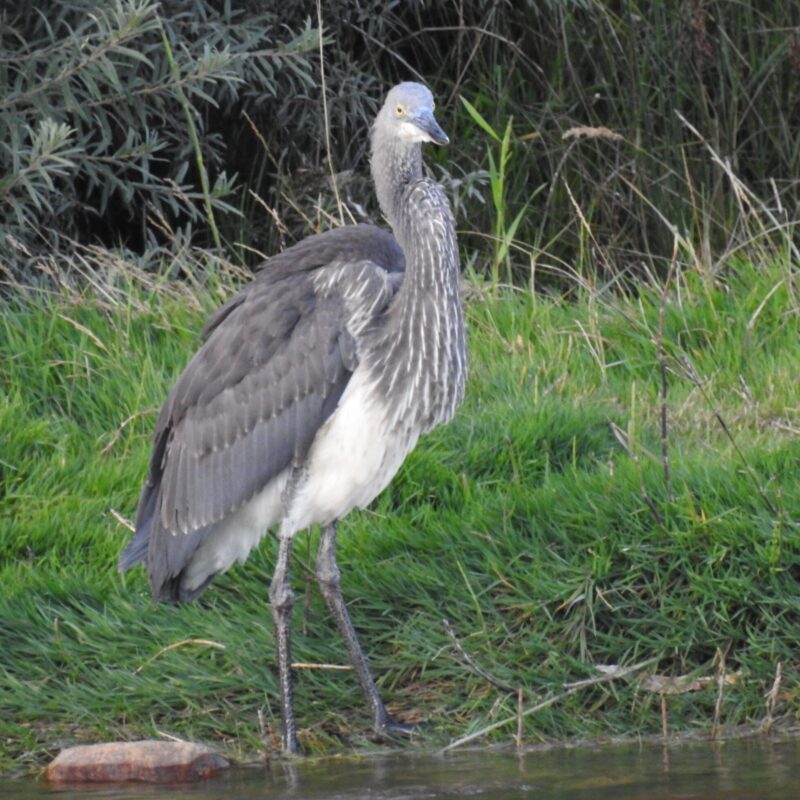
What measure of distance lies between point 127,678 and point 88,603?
0.44 meters

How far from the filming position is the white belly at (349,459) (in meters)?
5.16

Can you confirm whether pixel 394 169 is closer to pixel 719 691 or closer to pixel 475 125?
pixel 719 691

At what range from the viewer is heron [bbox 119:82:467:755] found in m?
5.20

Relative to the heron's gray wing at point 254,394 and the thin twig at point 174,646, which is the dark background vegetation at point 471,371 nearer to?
the thin twig at point 174,646

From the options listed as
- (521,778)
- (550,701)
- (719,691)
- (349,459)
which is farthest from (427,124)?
(521,778)

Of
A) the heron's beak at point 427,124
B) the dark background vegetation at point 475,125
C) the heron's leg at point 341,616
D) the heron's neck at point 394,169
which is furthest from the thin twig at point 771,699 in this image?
the dark background vegetation at point 475,125

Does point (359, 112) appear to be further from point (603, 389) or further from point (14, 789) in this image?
point (14, 789)

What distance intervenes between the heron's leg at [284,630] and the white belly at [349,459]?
0.10 m

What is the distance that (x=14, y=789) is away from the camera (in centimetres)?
470

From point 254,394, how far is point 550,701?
132cm

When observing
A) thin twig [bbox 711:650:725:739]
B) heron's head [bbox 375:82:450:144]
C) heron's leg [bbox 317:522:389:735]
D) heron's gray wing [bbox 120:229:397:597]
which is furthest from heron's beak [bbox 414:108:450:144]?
thin twig [bbox 711:650:725:739]

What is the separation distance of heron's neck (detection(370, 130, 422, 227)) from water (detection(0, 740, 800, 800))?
1764mm

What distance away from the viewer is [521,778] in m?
4.46

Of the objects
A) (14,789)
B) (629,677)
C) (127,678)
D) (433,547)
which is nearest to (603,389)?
(433,547)
